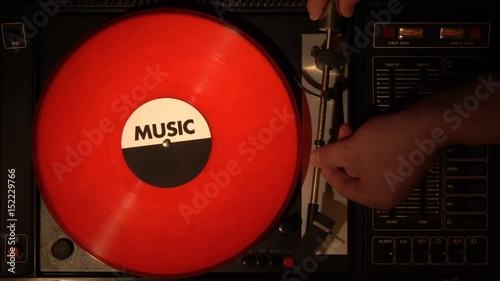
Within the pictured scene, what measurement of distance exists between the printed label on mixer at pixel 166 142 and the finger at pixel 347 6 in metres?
0.31

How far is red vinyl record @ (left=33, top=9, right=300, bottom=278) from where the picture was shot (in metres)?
0.81

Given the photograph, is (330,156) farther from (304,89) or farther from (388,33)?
(388,33)

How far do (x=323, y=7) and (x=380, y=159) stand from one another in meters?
0.29

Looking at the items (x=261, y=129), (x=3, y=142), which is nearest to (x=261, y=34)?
(x=261, y=129)

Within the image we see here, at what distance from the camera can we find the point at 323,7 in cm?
84

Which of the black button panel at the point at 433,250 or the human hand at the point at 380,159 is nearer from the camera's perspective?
the human hand at the point at 380,159

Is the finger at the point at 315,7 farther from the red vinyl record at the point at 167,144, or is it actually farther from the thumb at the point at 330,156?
the thumb at the point at 330,156

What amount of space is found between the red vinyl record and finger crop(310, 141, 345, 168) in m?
0.04

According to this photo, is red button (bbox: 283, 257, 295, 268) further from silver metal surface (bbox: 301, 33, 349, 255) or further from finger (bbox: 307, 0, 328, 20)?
finger (bbox: 307, 0, 328, 20)

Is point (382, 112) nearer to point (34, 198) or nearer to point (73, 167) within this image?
point (73, 167)

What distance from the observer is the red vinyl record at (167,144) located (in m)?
0.81

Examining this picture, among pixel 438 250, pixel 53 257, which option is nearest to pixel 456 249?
pixel 438 250

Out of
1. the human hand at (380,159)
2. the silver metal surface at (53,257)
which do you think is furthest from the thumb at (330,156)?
the silver metal surface at (53,257)

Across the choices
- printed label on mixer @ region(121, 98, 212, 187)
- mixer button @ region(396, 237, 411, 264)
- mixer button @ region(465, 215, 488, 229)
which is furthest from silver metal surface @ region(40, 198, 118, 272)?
mixer button @ region(465, 215, 488, 229)
